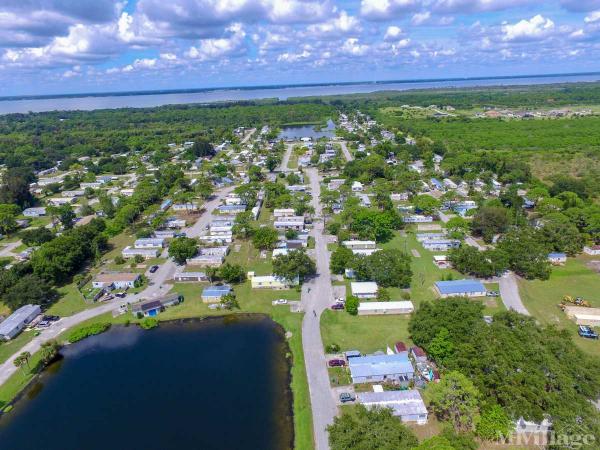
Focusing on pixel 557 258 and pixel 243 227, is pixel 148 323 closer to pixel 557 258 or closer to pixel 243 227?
pixel 243 227

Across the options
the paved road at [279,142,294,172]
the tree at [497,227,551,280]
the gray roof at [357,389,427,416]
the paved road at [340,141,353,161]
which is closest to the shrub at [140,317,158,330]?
the gray roof at [357,389,427,416]

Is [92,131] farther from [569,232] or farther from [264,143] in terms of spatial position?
[569,232]

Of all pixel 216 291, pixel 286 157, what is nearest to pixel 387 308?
pixel 216 291

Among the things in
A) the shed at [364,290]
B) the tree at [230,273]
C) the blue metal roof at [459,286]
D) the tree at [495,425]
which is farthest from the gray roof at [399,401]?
the tree at [230,273]

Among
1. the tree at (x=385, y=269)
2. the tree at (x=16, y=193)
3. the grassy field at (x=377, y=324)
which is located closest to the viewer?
the grassy field at (x=377, y=324)

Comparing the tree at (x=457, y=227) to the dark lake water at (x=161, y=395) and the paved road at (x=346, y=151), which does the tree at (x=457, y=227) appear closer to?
the dark lake water at (x=161, y=395)

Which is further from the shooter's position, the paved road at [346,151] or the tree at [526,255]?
the paved road at [346,151]
